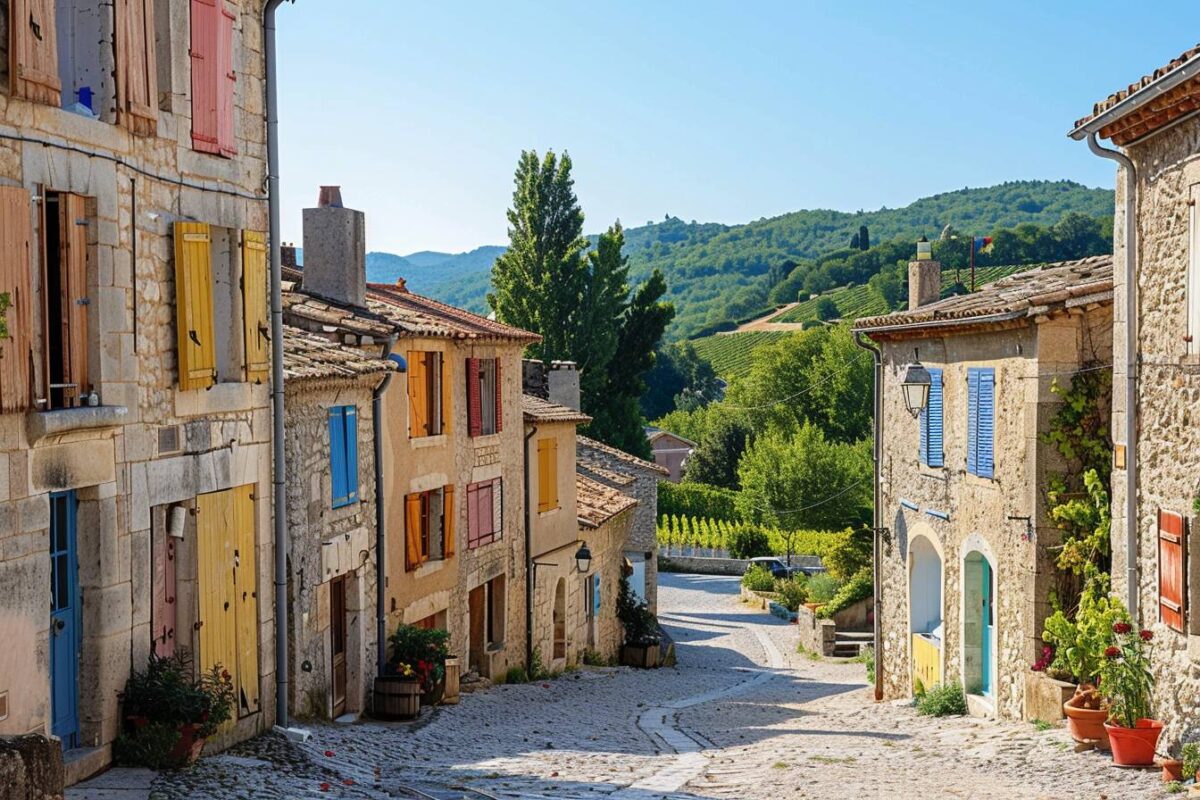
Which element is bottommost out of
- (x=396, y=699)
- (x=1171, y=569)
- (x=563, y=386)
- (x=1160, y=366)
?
(x=396, y=699)

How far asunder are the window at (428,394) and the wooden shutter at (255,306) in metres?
5.46

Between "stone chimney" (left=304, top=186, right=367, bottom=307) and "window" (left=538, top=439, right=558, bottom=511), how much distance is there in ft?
21.1

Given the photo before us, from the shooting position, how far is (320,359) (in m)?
13.8

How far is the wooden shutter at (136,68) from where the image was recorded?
9398 millimetres

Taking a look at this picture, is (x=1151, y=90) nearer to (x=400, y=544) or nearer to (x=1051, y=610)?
(x=1051, y=610)

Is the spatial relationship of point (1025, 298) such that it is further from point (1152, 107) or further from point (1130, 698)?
point (1130, 698)

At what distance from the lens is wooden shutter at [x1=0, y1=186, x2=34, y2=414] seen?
7973 mm

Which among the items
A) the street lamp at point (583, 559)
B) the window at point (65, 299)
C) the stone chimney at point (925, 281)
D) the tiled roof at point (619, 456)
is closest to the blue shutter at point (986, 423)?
the stone chimney at point (925, 281)

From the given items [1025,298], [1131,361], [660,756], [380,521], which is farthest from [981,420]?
[380,521]

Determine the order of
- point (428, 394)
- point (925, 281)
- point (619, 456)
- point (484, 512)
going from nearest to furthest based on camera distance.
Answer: point (428, 394) < point (484, 512) < point (925, 281) < point (619, 456)

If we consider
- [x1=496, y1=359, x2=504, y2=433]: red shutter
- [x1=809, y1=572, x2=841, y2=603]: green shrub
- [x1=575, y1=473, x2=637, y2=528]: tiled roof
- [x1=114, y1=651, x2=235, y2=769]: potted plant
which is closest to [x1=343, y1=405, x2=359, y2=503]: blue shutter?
[x1=114, y1=651, x2=235, y2=769]: potted plant

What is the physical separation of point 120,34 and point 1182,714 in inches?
376

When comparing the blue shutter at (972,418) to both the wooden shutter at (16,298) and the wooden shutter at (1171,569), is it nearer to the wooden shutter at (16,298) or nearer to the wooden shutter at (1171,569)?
the wooden shutter at (1171,569)

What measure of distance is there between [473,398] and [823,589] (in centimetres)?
1953
